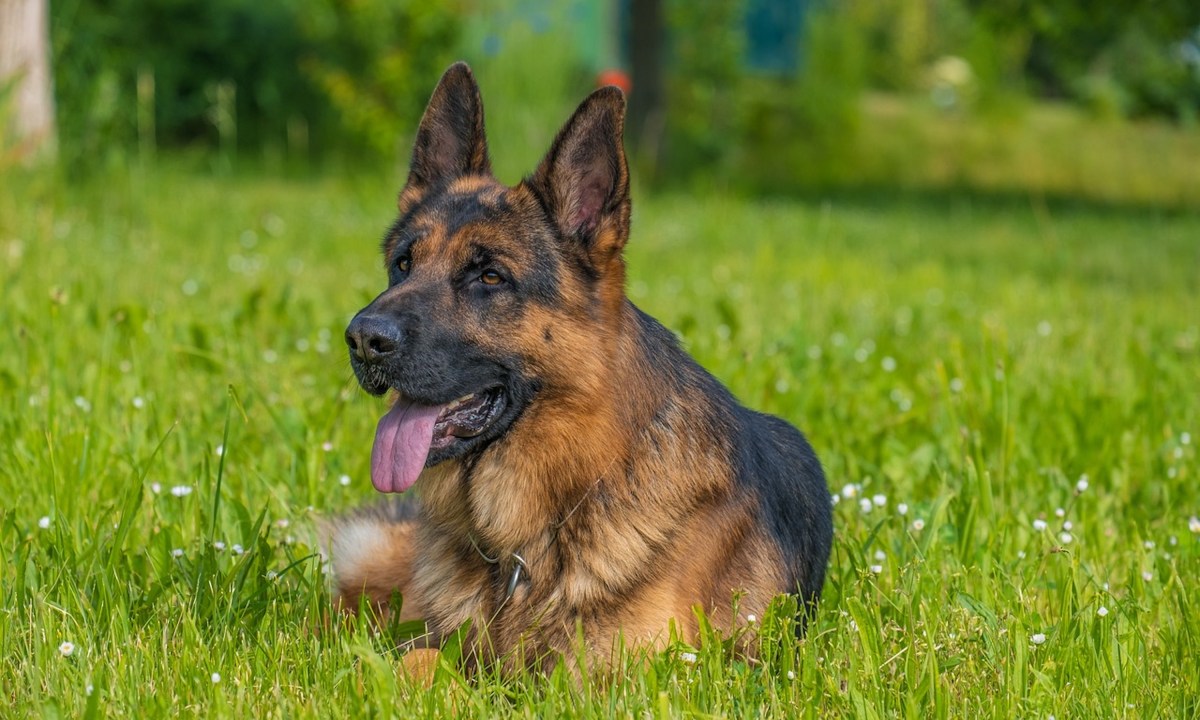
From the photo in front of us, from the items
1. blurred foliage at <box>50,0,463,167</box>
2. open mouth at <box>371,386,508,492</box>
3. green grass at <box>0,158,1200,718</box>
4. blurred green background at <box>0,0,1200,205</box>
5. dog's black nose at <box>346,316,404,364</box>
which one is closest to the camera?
green grass at <box>0,158,1200,718</box>

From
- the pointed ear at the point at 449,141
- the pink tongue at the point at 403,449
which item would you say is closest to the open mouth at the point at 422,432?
the pink tongue at the point at 403,449

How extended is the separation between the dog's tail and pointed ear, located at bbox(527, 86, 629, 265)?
1.07 meters

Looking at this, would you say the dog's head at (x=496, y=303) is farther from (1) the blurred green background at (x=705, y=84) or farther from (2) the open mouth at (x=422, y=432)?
(1) the blurred green background at (x=705, y=84)

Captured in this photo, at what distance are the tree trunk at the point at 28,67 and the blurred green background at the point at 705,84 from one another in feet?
2.00

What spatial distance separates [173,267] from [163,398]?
345 centimetres

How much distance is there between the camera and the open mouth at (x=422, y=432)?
3400 millimetres

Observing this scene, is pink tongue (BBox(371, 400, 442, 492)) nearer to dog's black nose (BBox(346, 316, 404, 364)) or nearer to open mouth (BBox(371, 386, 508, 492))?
open mouth (BBox(371, 386, 508, 492))

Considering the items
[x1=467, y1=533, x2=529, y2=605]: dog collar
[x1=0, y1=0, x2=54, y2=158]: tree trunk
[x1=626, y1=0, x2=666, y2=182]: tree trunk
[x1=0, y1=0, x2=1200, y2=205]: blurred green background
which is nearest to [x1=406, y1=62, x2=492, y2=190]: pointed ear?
[x1=467, y1=533, x2=529, y2=605]: dog collar

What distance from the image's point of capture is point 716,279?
939cm

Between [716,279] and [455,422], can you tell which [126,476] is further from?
[716,279]

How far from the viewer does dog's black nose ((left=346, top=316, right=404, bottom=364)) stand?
10.8ft

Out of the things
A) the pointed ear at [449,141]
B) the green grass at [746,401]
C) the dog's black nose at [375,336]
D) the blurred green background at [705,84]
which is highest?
the pointed ear at [449,141]

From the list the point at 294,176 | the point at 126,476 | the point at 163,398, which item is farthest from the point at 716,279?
the point at 294,176

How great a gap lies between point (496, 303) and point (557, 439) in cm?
41
